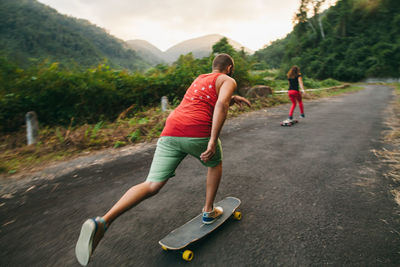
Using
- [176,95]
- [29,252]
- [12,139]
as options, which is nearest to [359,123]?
[176,95]

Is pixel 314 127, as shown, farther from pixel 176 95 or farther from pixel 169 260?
pixel 169 260

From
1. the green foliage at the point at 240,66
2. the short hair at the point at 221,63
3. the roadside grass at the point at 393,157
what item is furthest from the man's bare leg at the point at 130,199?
the green foliage at the point at 240,66

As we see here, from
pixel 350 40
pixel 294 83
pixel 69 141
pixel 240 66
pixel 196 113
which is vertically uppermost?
pixel 350 40

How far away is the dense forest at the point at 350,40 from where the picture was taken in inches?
1967

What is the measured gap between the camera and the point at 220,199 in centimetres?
294

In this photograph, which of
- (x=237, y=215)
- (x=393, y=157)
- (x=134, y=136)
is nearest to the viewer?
(x=237, y=215)

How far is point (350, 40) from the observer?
58000 millimetres

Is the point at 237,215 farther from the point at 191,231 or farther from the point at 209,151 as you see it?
the point at 209,151

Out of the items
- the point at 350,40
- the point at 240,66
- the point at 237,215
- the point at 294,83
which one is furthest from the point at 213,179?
the point at 350,40

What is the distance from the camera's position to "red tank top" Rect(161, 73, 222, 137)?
202 centimetres

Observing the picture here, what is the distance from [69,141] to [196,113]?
476 cm

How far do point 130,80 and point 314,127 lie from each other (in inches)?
258

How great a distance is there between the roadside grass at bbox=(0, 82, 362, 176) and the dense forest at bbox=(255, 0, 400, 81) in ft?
146

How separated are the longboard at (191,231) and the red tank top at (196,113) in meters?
0.98
